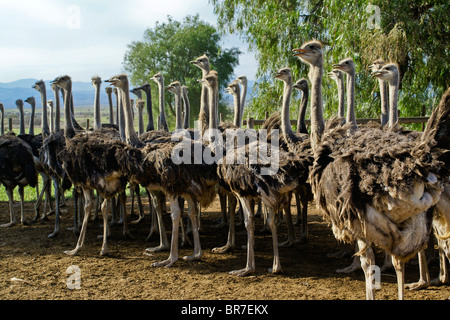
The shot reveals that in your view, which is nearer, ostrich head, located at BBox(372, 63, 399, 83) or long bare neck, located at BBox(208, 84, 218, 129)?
ostrich head, located at BBox(372, 63, 399, 83)

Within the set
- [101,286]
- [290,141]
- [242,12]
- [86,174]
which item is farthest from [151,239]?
[242,12]

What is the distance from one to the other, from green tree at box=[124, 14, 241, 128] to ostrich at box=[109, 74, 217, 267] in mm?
→ 19533

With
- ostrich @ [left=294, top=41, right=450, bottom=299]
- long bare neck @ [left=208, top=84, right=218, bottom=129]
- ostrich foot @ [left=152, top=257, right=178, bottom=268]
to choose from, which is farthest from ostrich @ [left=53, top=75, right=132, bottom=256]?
ostrich @ [left=294, top=41, right=450, bottom=299]

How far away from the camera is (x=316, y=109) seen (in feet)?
18.3

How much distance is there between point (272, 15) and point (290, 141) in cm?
770

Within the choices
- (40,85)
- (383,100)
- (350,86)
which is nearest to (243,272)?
(350,86)

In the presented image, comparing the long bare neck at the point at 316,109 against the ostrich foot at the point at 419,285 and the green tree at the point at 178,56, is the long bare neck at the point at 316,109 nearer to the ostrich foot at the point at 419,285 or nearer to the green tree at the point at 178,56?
the ostrich foot at the point at 419,285

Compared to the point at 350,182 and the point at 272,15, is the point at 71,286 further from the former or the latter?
the point at 272,15

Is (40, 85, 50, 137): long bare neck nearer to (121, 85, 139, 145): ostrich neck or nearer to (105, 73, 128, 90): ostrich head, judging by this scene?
(105, 73, 128, 90): ostrich head

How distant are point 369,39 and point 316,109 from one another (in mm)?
6054

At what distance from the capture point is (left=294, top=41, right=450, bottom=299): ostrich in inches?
146

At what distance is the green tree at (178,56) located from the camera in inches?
1035

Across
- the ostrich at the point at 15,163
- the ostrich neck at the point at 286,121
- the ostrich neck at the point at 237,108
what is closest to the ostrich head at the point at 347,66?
the ostrich neck at the point at 286,121

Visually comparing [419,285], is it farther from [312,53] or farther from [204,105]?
[204,105]
